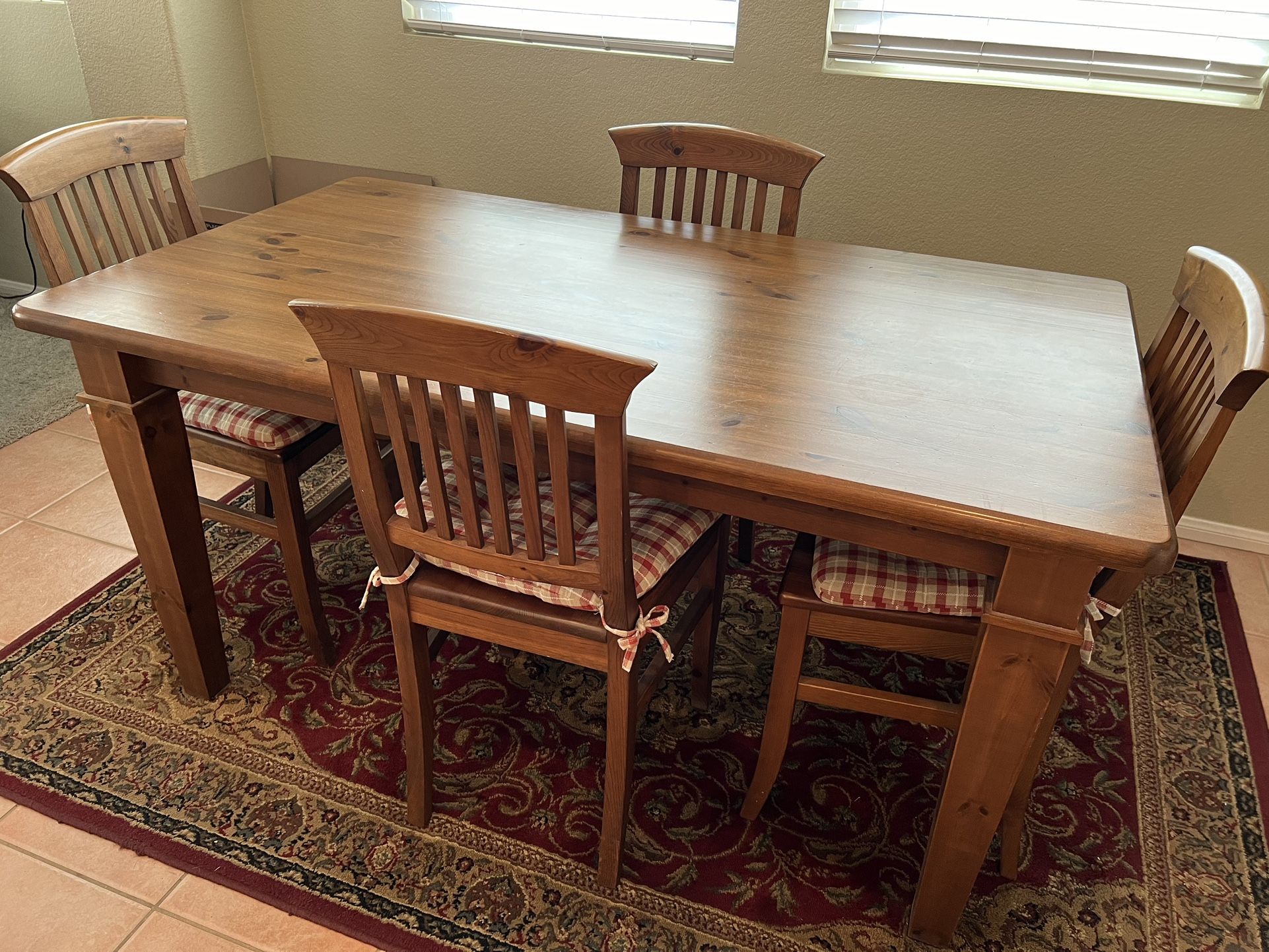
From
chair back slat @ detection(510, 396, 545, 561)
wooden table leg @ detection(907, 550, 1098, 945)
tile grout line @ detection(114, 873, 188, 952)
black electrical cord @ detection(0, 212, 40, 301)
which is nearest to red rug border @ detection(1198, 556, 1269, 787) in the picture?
wooden table leg @ detection(907, 550, 1098, 945)

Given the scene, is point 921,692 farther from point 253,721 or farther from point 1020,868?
point 253,721

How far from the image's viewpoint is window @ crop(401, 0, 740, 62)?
243cm

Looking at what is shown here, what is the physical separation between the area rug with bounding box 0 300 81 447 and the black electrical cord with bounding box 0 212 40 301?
151mm

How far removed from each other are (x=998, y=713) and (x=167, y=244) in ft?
6.17

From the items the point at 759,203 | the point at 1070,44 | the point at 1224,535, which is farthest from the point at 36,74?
the point at 1224,535

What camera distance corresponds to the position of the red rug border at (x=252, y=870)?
1.44 meters

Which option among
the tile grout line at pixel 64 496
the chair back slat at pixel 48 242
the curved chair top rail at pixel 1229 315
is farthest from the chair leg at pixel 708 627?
the tile grout line at pixel 64 496

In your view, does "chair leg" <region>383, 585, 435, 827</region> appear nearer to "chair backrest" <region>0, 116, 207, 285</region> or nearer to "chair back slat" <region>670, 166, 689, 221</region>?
"chair backrest" <region>0, 116, 207, 285</region>

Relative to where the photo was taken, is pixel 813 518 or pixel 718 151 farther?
pixel 718 151

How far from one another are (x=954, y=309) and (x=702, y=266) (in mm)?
468

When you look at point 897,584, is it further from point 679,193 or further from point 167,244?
point 167,244

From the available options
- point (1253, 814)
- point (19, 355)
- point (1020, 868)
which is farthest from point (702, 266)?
point (19, 355)

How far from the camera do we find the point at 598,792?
1.68 meters

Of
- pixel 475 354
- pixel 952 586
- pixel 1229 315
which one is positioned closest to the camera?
pixel 475 354
